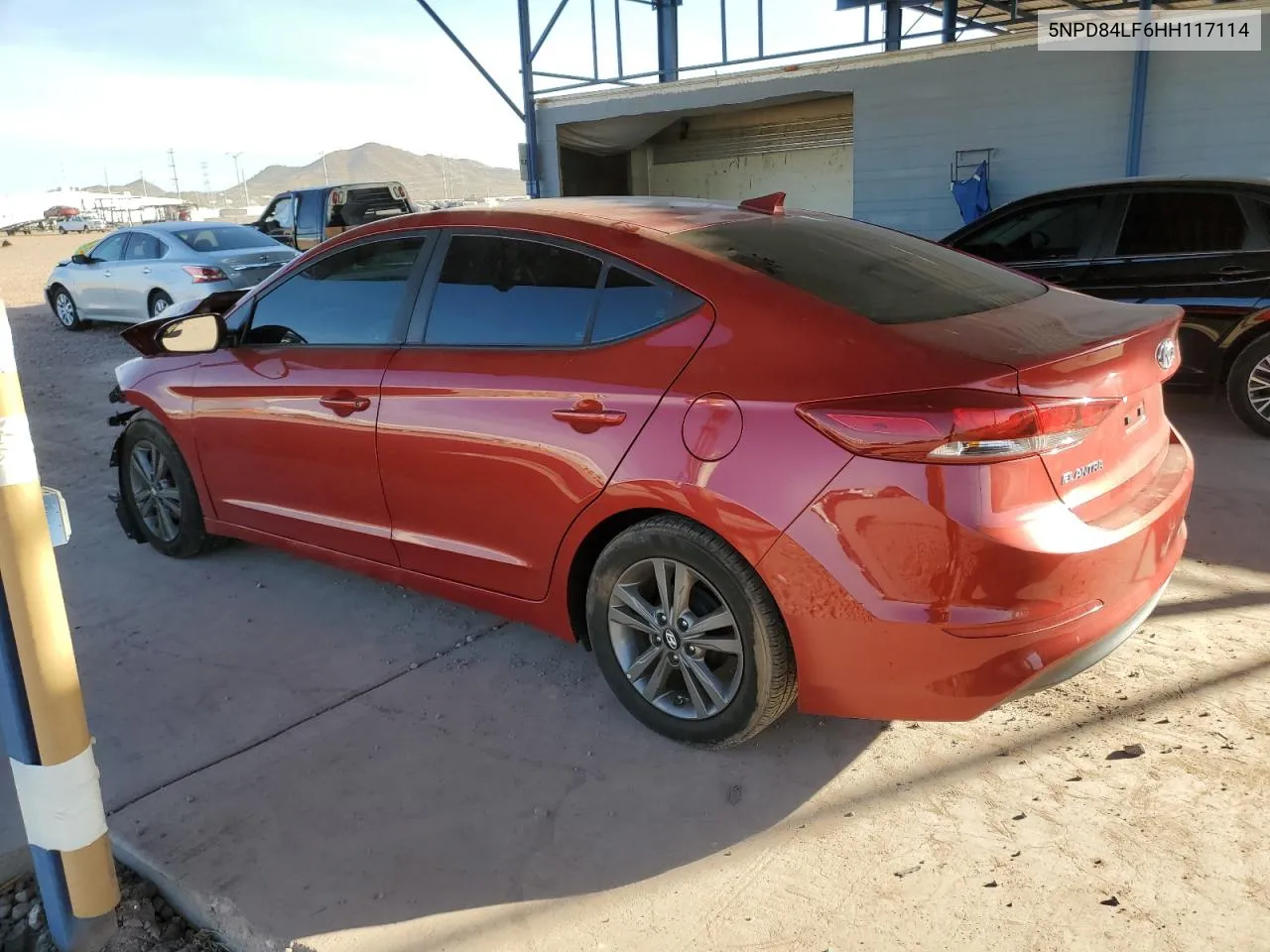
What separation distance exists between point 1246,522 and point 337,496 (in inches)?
164

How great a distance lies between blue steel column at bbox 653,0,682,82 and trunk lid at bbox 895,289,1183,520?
1176 centimetres

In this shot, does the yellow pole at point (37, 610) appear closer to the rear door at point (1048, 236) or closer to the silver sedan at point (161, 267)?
the rear door at point (1048, 236)

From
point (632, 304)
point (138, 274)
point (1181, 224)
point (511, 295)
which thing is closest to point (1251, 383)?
point (1181, 224)

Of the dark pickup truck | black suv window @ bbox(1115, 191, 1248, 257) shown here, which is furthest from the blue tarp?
the dark pickup truck

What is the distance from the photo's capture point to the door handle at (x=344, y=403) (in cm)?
373

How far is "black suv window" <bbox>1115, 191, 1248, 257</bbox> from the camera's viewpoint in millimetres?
6262

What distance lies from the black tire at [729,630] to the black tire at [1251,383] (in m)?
4.92

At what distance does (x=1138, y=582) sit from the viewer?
2.75 meters

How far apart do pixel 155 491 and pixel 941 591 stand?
12.9 ft

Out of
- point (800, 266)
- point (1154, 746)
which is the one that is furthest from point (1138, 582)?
point (800, 266)

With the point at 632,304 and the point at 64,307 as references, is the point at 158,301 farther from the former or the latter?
the point at 632,304

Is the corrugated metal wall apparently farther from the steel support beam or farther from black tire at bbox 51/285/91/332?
black tire at bbox 51/285/91/332

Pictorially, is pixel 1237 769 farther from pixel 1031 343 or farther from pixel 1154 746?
pixel 1031 343

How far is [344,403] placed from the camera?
379cm
